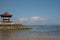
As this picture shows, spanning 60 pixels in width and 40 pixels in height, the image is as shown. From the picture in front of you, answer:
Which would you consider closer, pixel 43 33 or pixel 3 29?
pixel 3 29

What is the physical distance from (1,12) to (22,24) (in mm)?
506

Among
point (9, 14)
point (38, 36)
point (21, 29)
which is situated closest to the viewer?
point (9, 14)

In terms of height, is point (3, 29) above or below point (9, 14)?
below

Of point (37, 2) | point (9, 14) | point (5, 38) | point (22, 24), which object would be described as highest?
point (37, 2)

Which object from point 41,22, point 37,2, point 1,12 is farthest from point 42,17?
point 1,12

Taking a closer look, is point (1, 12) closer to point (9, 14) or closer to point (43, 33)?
point (9, 14)

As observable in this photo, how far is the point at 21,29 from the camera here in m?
3.46

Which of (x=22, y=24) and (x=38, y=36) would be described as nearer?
(x=22, y=24)

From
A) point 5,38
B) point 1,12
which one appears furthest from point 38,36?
point 1,12

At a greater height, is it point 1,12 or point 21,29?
point 1,12

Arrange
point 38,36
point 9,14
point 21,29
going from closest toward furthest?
point 9,14 → point 21,29 → point 38,36

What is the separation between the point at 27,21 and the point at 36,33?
0.68m

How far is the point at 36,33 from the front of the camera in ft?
12.6

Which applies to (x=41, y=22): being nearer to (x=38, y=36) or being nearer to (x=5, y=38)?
(x=38, y=36)
